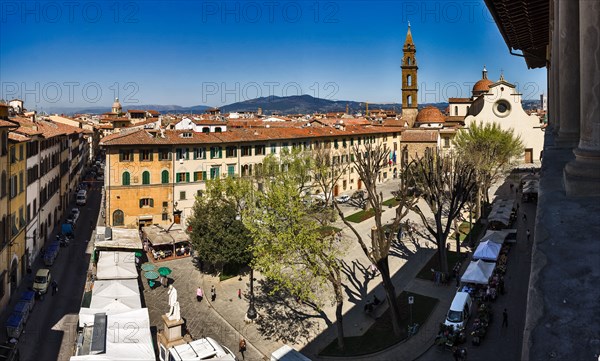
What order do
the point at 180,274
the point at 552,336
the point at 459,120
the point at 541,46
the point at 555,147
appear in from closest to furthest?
the point at 552,336, the point at 555,147, the point at 541,46, the point at 180,274, the point at 459,120

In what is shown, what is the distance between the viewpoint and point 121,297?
2341 cm

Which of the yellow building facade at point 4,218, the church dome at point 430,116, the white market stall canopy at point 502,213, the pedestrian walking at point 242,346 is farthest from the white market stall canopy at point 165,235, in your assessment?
the church dome at point 430,116

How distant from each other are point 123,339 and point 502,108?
2321 inches

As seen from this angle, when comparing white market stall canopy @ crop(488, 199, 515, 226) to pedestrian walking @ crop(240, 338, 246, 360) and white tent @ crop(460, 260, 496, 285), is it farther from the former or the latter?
pedestrian walking @ crop(240, 338, 246, 360)

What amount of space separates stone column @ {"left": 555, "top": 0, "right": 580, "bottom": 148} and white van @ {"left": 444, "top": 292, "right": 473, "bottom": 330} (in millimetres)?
12995

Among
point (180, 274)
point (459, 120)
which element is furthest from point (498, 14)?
point (459, 120)

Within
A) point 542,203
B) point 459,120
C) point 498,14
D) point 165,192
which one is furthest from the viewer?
point 459,120

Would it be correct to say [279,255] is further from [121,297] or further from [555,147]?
[555,147]

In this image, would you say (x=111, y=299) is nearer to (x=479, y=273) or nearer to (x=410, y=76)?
(x=479, y=273)

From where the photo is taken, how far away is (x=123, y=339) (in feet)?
61.0

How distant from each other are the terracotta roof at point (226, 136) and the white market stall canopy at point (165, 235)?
7.93 meters

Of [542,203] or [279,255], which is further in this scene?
[279,255]

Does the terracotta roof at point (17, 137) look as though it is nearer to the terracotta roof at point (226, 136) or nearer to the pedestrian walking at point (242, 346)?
the terracotta roof at point (226, 136)

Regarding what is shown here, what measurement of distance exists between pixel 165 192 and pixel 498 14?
111 feet
